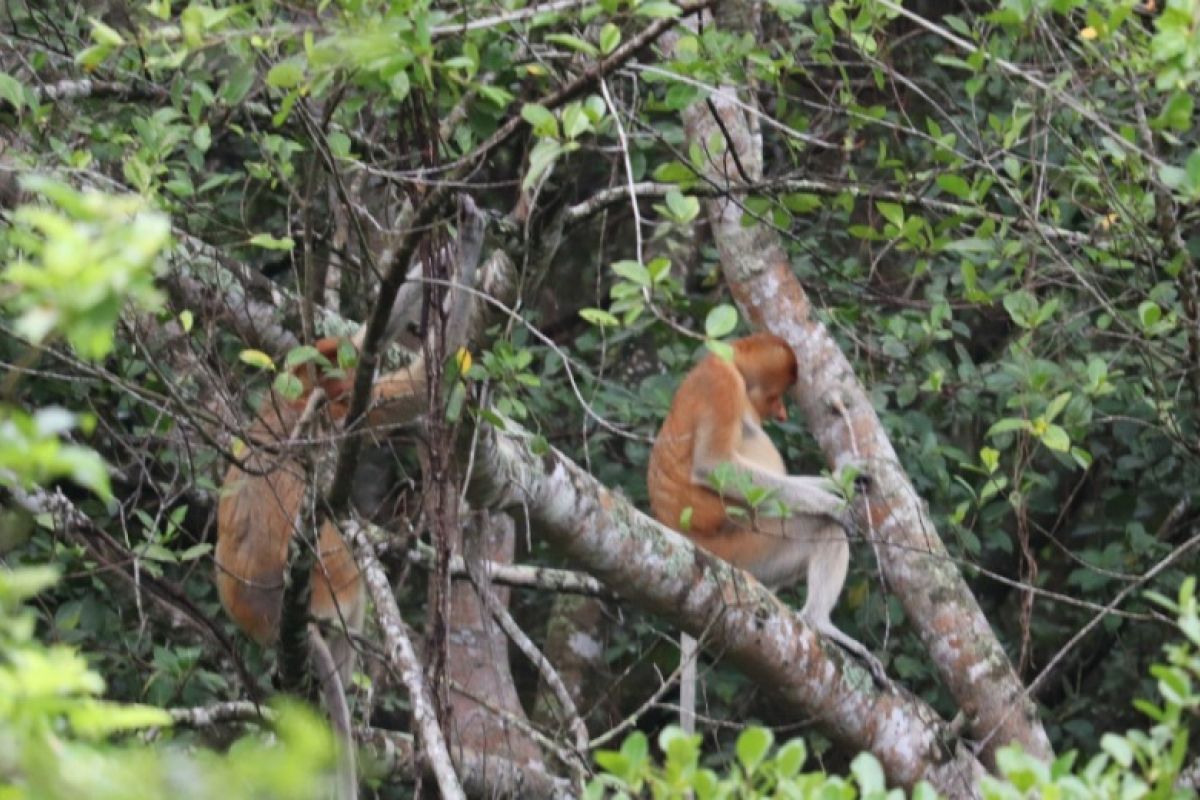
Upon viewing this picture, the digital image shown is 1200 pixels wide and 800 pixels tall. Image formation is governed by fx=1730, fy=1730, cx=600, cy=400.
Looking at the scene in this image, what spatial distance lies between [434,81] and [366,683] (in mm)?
2102

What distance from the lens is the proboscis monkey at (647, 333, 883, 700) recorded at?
6230mm

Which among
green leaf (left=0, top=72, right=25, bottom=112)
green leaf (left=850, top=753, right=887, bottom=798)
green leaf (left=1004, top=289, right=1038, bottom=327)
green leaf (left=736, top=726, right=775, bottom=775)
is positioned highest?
green leaf (left=0, top=72, right=25, bottom=112)

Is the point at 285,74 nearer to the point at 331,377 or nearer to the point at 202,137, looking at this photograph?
the point at 202,137

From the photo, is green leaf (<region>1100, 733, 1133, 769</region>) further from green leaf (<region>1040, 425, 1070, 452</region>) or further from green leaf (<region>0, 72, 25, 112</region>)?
green leaf (<region>0, 72, 25, 112</region>)

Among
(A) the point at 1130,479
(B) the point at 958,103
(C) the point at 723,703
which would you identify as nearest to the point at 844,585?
(C) the point at 723,703

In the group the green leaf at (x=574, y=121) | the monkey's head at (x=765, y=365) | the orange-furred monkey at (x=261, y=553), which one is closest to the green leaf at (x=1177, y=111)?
the green leaf at (x=574, y=121)

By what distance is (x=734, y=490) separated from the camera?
6207 millimetres

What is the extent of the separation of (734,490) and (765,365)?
1.66 feet

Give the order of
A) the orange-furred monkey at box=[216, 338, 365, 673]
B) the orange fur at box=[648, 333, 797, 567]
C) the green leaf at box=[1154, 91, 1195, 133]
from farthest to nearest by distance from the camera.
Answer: the orange fur at box=[648, 333, 797, 567], the orange-furred monkey at box=[216, 338, 365, 673], the green leaf at box=[1154, 91, 1195, 133]

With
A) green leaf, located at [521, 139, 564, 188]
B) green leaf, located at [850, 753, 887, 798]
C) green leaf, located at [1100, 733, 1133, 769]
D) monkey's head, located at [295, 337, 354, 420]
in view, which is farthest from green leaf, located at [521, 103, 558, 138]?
green leaf, located at [1100, 733, 1133, 769]

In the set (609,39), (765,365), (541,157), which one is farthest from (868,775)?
(765,365)

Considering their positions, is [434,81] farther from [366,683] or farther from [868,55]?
[366,683]

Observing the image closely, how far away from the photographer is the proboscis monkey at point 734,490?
6230mm

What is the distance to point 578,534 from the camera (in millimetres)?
4438
